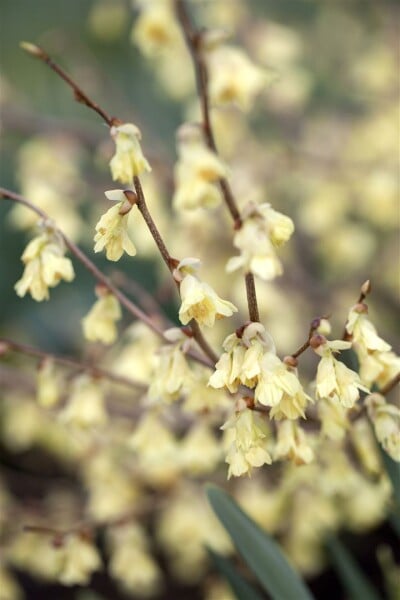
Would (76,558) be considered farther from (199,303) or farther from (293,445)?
(199,303)

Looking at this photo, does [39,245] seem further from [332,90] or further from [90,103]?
[332,90]

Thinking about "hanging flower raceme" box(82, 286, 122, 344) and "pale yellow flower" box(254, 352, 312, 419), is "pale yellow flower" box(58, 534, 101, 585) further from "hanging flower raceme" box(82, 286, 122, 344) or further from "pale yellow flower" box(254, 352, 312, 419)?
"pale yellow flower" box(254, 352, 312, 419)

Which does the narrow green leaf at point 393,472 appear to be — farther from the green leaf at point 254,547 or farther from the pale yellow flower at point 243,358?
the pale yellow flower at point 243,358

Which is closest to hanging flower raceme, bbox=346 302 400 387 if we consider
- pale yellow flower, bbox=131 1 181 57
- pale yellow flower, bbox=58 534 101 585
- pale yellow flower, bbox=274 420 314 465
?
pale yellow flower, bbox=274 420 314 465

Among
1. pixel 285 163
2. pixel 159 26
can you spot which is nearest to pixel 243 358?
pixel 159 26

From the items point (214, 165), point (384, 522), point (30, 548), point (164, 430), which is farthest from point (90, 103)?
point (384, 522)

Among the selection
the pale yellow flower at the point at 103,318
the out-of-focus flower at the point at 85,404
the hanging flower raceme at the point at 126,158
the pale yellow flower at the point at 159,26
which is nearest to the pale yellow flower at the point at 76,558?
the out-of-focus flower at the point at 85,404
